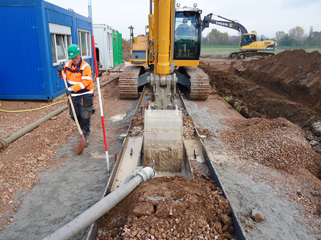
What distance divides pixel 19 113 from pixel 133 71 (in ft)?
15.2

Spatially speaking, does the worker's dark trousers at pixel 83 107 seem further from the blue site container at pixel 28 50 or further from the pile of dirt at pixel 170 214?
the blue site container at pixel 28 50

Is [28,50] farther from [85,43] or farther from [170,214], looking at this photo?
[170,214]

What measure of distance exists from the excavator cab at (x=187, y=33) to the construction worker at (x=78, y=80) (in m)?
5.47

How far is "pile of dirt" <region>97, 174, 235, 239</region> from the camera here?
257 centimetres

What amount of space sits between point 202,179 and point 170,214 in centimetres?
113

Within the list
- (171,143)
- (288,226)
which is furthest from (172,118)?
(288,226)

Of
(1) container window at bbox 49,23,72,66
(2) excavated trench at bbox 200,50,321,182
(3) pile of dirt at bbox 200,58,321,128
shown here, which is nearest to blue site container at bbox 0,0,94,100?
(1) container window at bbox 49,23,72,66

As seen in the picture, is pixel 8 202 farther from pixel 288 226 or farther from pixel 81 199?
pixel 288 226

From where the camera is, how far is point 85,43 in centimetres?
1346

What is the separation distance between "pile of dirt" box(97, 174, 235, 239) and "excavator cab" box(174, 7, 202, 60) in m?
7.52

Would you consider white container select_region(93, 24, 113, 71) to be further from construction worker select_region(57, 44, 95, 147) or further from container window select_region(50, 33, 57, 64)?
construction worker select_region(57, 44, 95, 147)

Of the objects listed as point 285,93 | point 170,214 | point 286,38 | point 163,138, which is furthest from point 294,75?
point 286,38

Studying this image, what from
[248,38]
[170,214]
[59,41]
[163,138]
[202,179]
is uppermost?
[248,38]

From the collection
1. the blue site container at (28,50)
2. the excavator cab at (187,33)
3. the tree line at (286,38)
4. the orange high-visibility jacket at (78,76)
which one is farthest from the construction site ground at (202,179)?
the tree line at (286,38)
